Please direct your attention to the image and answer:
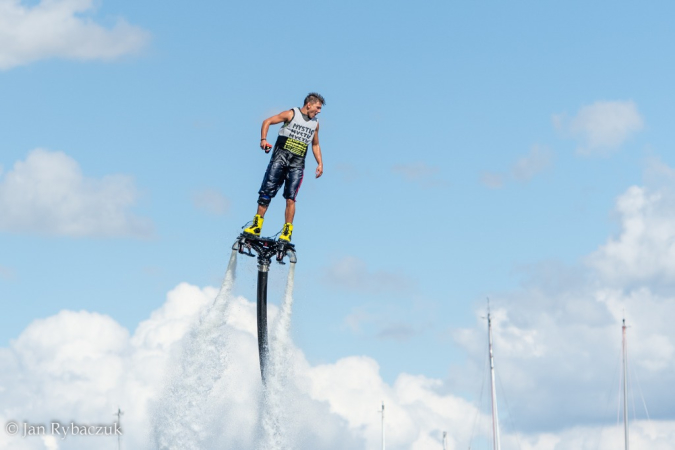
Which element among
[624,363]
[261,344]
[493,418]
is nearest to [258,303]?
[261,344]

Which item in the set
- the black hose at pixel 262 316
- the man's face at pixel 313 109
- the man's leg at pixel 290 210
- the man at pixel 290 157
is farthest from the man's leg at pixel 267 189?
the man's face at pixel 313 109

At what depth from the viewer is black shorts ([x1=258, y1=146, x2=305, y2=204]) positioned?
52.8 meters

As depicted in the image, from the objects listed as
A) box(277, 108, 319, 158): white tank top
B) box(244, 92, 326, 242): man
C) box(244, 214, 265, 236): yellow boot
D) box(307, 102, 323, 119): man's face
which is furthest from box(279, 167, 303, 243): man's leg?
box(307, 102, 323, 119): man's face

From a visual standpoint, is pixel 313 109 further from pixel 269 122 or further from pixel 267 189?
pixel 267 189

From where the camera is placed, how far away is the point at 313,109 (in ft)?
172

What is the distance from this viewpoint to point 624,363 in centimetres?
14588

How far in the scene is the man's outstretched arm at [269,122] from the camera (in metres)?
50.4

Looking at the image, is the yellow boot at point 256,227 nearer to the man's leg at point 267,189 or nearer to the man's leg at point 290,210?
the man's leg at point 267,189

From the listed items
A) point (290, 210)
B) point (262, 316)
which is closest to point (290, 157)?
point (290, 210)

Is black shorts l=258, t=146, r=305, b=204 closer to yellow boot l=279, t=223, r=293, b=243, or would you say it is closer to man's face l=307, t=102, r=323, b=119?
yellow boot l=279, t=223, r=293, b=243

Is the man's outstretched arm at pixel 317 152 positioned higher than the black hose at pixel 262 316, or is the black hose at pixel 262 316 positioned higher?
the man's outstretched arm at pixel 317 152

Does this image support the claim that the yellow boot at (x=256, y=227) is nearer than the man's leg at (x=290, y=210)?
Yes

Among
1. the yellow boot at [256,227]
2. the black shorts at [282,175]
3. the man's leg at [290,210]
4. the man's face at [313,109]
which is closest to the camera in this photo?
the man's face at [313,109]

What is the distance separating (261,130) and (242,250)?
16.5 feet
